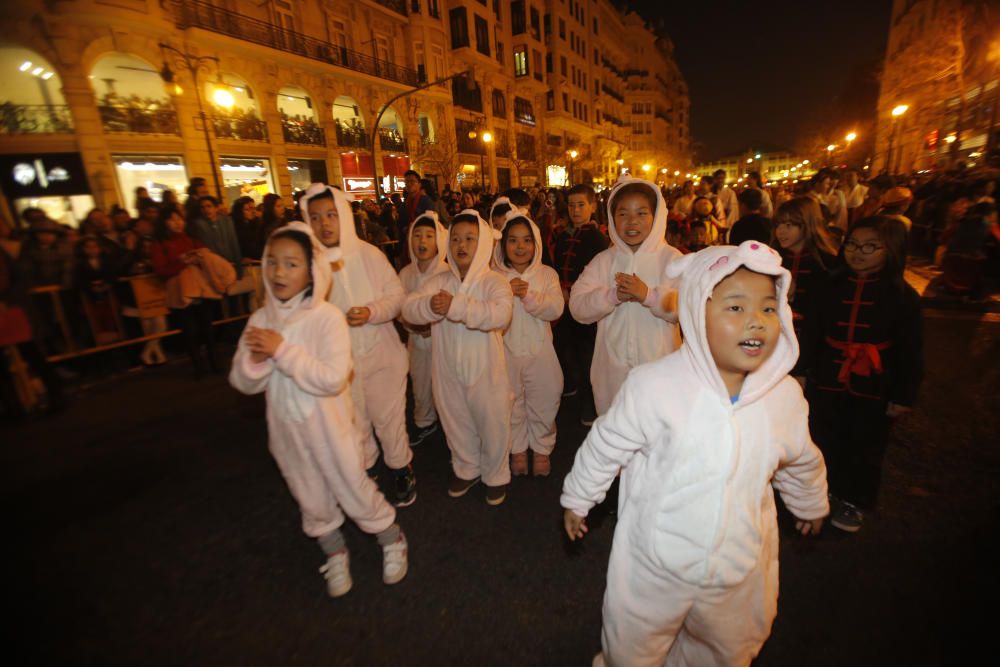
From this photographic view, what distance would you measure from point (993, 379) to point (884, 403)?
3250 mm

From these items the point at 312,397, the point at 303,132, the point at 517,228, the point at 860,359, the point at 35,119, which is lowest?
the point at 860,359

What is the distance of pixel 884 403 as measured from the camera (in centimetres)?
278

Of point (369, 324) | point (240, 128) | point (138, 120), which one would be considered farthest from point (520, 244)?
point (240, 128)

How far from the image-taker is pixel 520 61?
37.2m

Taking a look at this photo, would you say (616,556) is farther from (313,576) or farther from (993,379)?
(993,379)

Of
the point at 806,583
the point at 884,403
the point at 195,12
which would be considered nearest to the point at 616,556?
the point at 806,583

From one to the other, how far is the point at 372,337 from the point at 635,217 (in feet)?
6.72

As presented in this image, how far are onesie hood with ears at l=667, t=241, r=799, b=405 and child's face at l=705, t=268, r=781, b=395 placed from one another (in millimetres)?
40

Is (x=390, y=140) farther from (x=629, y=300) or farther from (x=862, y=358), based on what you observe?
(x=862, y=358)

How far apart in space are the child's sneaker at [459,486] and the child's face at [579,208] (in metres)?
2.94

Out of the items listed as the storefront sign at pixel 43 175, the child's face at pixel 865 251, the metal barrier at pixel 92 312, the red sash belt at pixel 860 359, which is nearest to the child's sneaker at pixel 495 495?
the red sash belt at pixel 860 359

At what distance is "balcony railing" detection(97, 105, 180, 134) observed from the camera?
46.5 ft

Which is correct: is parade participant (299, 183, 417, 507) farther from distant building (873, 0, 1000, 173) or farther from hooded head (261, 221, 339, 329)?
distant building (873, 0, 1000, 173)

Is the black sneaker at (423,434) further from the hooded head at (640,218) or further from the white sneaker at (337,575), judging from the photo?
the hooded head at (640,218)
